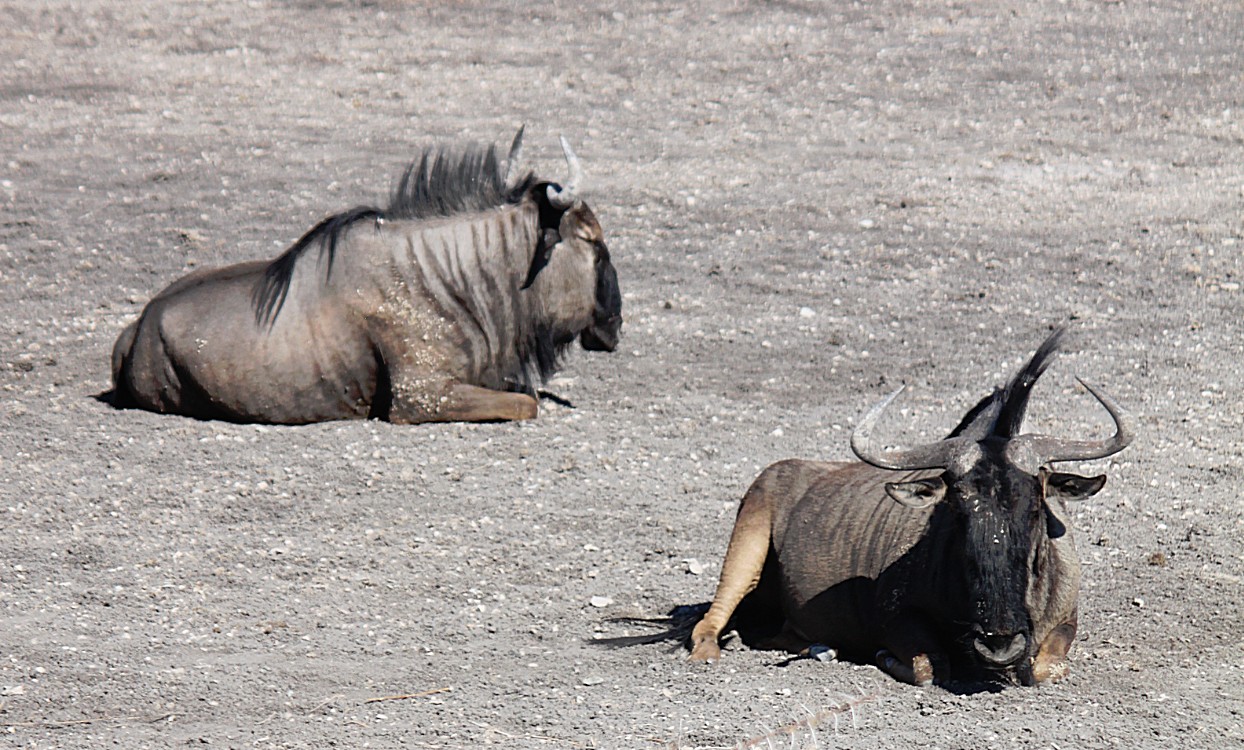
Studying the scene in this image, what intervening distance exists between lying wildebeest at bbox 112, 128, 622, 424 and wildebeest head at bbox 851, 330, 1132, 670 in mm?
4079

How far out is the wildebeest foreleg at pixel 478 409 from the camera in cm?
991

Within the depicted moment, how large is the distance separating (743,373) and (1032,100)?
712cm

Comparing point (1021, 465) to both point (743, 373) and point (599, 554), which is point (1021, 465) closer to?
point (599, 554)

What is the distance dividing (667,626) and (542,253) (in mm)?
3780

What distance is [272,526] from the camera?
27.5ft

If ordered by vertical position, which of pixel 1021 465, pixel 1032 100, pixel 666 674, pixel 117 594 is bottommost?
pixel 117 594

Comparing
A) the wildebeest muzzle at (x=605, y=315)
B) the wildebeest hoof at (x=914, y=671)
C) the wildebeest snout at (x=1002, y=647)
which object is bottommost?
the wildebeest hoof at (x=914, y=671)

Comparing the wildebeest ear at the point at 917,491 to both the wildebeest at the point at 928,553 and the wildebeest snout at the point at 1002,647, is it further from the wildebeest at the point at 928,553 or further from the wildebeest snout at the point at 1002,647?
the wildebeest snout at the point at 1002,647

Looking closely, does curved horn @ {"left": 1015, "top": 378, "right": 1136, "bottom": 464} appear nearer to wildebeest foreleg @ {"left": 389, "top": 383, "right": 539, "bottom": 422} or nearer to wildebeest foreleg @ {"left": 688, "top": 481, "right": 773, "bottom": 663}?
wildebeest foreleg @ {"left": 688, "top": 481, "right": 773, "bottom": 663}

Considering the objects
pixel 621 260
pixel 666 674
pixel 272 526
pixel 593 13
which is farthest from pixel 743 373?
pixel 593 13

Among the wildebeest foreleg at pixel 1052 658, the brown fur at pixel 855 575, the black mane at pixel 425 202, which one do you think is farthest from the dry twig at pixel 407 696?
the black mane at pixel 425 202

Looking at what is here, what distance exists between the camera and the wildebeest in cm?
610

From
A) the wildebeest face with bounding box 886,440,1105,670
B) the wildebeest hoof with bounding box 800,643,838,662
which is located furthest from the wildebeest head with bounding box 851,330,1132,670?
the wildebeest hoof with bounding box 800,643,838,662

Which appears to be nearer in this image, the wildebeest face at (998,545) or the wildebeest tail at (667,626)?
the wildebeest face at (998,545)
